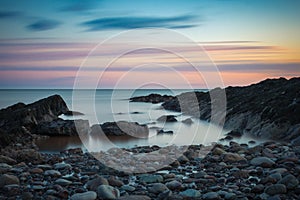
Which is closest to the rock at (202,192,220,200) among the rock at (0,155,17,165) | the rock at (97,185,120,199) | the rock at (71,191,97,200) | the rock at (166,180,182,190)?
the rock at (166,180,182,190)

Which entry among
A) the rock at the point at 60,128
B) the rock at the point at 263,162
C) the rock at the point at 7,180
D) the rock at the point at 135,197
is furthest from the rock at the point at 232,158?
the rock at the point at 60,128

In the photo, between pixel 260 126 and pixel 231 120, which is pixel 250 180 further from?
pixel 231 120

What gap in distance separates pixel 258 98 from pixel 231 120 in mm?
3714

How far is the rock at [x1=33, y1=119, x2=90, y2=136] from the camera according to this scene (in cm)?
2045

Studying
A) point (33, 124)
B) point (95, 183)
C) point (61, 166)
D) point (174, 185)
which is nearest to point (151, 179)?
point (174, 185)

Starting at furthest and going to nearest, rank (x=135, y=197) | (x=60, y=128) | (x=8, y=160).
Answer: (x=60, y=128), (x=8, y=160), (x=135, y=197)

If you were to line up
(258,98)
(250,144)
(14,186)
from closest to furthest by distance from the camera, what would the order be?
(14,186)
(250,144)
(258,98)

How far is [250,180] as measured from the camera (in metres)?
9.59

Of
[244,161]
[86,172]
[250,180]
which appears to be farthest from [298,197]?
[86,172]

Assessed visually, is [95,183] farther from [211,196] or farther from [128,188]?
[211,196]

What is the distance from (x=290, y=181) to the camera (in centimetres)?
866

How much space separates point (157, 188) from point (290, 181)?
10.9 ft

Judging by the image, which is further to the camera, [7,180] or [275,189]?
[7,180]

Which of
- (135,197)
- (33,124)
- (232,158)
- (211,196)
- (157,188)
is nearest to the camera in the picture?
(135,197)
